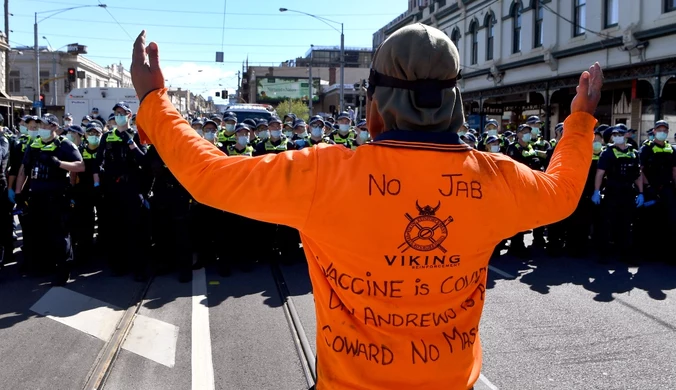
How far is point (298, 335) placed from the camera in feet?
17.9

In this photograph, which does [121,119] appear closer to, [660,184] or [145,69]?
[145,69]

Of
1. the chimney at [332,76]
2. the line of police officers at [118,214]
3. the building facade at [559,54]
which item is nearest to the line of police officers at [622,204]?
the line of police officers at [118,214]

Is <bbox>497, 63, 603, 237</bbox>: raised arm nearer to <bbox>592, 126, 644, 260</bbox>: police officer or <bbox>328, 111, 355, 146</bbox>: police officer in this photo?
<bbox>592, 126, 644, 260</bbox>: police officer

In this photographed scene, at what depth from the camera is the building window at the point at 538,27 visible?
22562 mm

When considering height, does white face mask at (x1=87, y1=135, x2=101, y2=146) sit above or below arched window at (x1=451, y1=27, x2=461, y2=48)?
below

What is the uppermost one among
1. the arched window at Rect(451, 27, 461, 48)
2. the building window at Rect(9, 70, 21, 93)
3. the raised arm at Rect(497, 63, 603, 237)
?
the building window at Rect(9, 70, 21, 93)

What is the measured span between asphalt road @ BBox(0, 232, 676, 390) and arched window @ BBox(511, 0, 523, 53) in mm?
18223

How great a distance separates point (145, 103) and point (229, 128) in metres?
9.37

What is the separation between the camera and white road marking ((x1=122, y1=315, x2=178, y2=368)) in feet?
16.3

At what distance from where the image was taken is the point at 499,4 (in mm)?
25328

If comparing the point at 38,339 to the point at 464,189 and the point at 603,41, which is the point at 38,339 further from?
the point at 603,41

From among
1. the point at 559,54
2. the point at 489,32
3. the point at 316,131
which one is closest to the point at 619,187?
the point at 316,131

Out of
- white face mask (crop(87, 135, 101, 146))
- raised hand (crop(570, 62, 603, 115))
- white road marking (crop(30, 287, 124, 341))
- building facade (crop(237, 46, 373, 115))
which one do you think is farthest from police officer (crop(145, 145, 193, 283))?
building facade (crop(237, 46, 373, 115))

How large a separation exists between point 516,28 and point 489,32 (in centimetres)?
239
